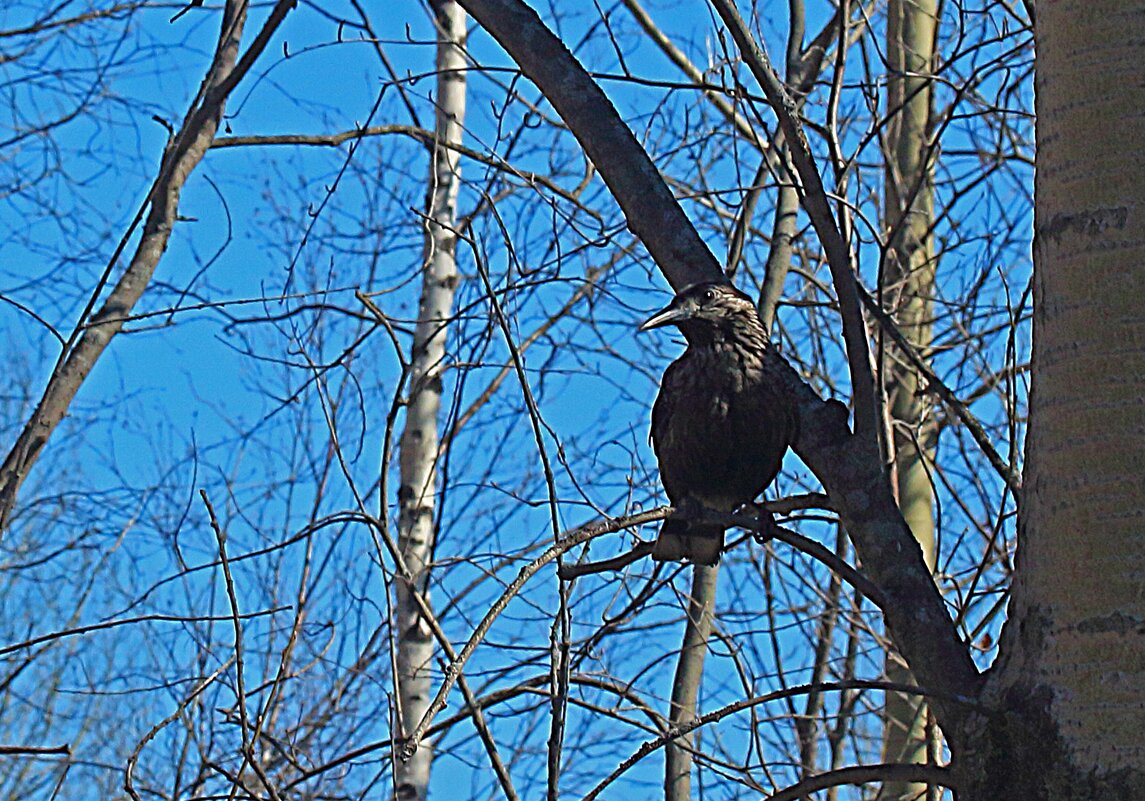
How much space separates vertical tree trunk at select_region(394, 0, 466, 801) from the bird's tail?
1142mm

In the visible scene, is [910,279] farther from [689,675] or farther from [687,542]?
[687,542]

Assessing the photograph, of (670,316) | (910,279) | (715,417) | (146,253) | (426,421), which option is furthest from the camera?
(910,279)

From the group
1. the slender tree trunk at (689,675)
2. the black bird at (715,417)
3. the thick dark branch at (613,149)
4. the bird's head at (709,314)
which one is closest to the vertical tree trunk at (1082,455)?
the thick dark branch at (613,149)

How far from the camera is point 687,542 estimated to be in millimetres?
3334

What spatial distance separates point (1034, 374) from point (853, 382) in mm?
524

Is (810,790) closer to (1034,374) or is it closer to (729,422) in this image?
(1034,374)

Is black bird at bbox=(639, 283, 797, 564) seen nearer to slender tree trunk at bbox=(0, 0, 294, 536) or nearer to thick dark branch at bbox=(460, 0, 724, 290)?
thick dark branch at bbox=(460, 0, 724, 290)

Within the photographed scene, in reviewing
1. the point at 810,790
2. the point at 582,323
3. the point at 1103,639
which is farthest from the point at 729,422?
the point at 582,323

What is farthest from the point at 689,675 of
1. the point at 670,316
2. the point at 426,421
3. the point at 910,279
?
the point at 910,279

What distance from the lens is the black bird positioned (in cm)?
332

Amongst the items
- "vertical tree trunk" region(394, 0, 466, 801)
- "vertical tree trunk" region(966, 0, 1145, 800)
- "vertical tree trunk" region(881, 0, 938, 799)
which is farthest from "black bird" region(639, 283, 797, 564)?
"vertical tree trunk" region(881, 0, 938, 799)

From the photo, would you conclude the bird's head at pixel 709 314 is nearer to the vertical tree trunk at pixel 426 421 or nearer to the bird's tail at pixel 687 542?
the bird's tail at pixel 687 542

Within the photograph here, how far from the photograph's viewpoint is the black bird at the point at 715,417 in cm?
332

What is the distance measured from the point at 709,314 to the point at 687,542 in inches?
20.9
